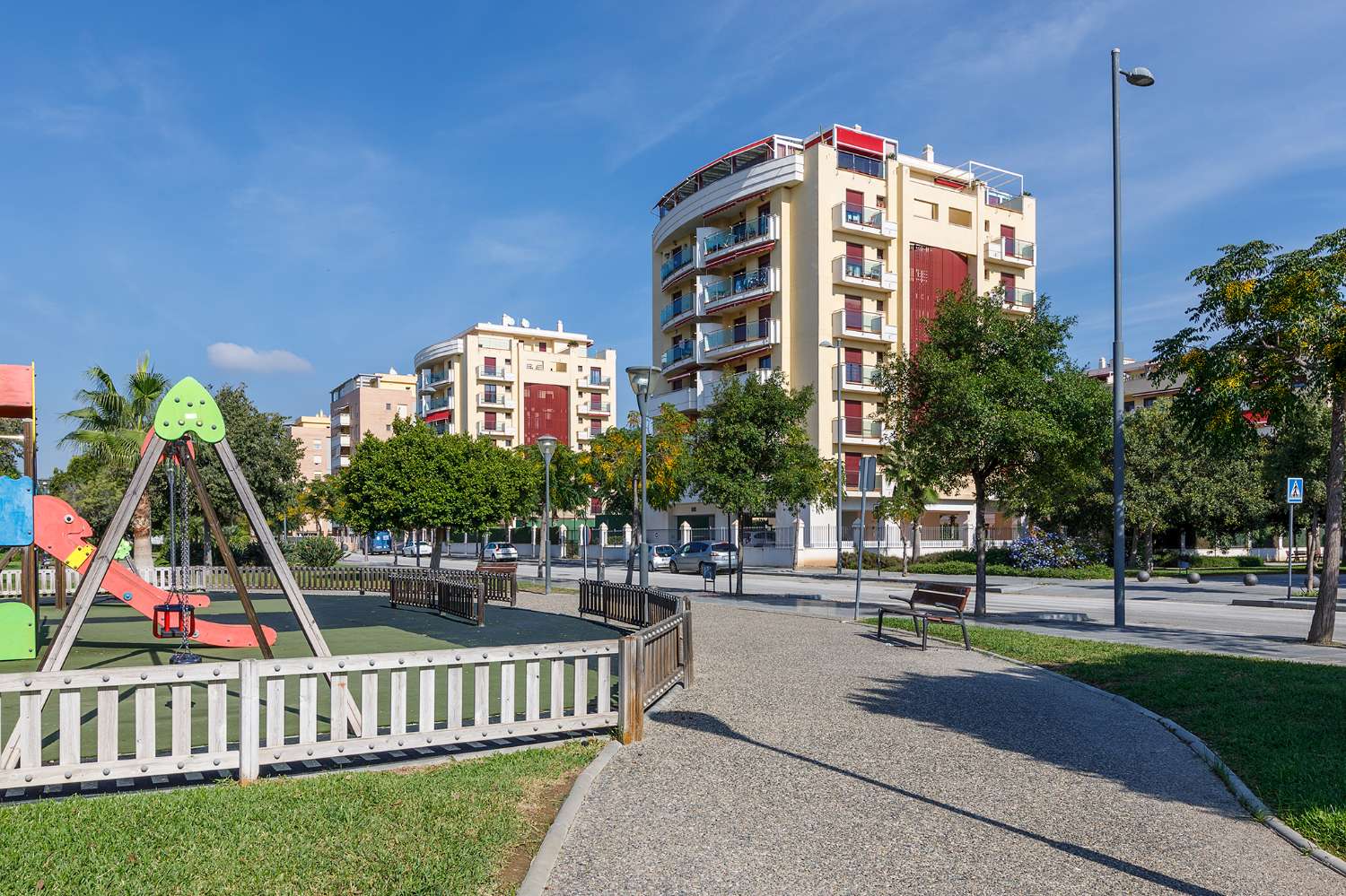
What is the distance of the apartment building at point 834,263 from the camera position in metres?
49.7

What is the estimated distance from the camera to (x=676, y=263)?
58.5 meters

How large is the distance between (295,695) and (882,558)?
3573 centimetres

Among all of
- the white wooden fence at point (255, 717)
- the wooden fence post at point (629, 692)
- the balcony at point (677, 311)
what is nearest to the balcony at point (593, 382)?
the balcony at point (677, 311)

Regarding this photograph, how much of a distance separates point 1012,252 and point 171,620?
5111 centimetres

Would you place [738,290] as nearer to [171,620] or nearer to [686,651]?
[171,620]

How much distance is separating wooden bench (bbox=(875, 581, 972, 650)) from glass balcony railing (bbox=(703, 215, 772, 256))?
38.0 metres

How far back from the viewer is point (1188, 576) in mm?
32688

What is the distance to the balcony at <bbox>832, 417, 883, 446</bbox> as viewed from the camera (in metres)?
49.9

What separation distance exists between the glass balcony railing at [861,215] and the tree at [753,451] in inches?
1040

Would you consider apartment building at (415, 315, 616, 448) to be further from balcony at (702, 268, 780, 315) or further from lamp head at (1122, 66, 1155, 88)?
lamp head at (1122, 66, 1155, 88)

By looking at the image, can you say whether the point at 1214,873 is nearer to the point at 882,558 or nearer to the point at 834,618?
the point at 834,618

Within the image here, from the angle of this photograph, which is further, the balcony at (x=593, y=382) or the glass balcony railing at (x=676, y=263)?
the balcony at (x=593, y=382)

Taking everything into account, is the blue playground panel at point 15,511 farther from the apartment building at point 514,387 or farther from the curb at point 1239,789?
the apartment building at point 514,387

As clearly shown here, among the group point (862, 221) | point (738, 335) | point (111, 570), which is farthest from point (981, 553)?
point (738, 335)
